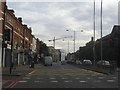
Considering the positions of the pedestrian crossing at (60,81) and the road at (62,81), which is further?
the pedestrian crossing at (60,81)

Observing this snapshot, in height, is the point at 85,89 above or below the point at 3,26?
below

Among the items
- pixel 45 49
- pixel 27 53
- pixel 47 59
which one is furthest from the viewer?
pixel 45 49

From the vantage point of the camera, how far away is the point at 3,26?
47156 millimetres

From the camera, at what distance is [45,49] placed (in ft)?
456

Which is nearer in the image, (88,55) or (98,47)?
(98,47)

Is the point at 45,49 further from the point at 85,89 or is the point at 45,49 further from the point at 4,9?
the point at 85,89

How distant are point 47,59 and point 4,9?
28.2m

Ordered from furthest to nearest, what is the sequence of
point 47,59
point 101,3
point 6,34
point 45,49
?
point 45,49, point 47,59, point 101,3, point 6,34

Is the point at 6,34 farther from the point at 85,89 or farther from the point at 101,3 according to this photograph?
the point at 101,3

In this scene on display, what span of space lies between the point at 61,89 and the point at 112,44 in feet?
20.9

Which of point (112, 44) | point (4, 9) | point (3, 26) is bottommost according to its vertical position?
point (112, 44)

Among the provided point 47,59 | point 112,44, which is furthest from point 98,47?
point 112,44

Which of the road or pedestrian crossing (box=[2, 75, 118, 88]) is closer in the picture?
the road

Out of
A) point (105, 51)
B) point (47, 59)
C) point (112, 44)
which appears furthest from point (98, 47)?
point (112, 44)
